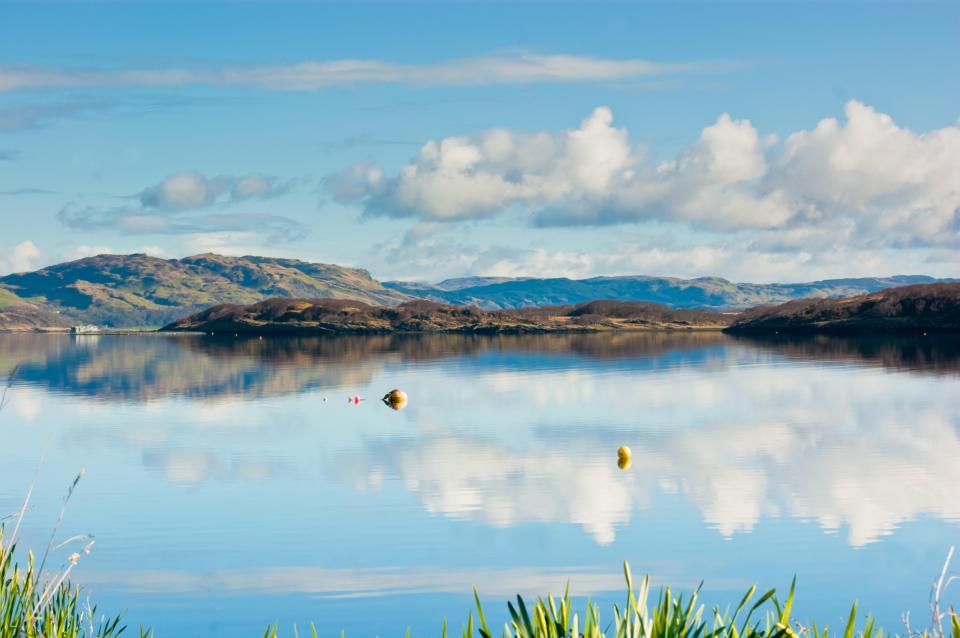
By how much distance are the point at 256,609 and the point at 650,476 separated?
1745 cm

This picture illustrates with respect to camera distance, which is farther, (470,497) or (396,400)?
(396,400)

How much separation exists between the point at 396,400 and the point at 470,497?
102 feet

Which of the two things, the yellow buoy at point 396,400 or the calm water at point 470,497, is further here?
the yellow buoy at point 396,400

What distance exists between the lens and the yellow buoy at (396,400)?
196 ft

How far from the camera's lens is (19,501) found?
3109cm

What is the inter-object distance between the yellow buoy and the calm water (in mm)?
1147

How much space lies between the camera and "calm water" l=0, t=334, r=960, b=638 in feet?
69.3

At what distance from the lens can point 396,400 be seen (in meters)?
61.5

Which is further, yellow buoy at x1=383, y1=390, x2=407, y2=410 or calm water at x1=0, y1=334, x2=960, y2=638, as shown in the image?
yellow buoy at x1=383, y1=390, x2=407, y2=410

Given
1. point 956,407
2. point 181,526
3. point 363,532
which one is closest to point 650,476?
point 363,532

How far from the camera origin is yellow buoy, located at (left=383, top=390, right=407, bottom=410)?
59688mm

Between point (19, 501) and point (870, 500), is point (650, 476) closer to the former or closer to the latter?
point (870, 500)

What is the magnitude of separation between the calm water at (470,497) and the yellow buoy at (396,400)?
115cm

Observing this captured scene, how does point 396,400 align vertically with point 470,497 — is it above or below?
above
